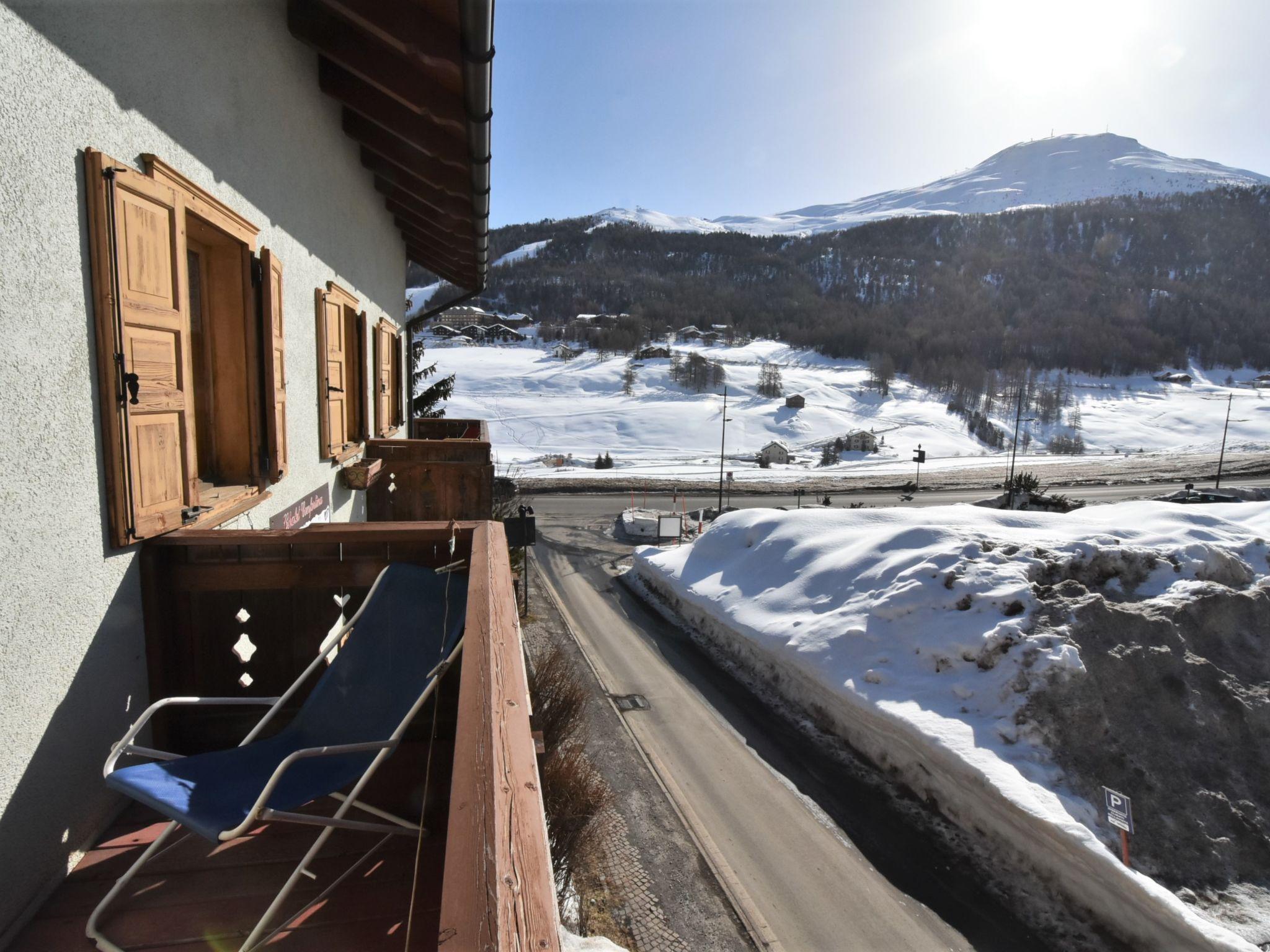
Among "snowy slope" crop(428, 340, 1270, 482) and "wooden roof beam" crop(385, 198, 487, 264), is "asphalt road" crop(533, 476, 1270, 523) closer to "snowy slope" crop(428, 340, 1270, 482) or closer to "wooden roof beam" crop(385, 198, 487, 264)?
"snowy slope" crop(428, 340, 1270, 482)

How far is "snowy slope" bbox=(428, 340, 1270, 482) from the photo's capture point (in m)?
50.7

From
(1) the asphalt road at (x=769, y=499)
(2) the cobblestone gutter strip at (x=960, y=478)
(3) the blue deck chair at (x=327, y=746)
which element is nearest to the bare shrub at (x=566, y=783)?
(3) the blue deck chair at (x=327, y=746)

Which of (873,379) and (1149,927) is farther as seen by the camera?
(873,379)

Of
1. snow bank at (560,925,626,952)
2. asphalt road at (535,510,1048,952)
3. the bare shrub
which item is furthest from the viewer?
asphalt road at (535,510,1048,952)

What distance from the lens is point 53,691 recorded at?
6.05ft

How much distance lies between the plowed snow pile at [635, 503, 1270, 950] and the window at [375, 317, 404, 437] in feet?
20.8

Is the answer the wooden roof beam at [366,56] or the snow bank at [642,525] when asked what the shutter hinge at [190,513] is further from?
the snow bank at [642,525]

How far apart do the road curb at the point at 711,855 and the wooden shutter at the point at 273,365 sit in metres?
5.09

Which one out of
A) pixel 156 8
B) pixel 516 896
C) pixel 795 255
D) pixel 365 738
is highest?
pixel 795 255

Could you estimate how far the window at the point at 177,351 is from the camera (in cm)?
202

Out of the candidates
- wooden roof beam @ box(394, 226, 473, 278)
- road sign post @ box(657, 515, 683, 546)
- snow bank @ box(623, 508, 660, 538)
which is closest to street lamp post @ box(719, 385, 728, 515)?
road sign post @ box(657, 515, 683, 546)

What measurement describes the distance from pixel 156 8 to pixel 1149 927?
26.8 ft

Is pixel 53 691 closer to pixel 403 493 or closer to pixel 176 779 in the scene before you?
pixel 176 779

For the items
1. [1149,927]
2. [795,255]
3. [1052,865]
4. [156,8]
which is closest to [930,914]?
[1052,865]
